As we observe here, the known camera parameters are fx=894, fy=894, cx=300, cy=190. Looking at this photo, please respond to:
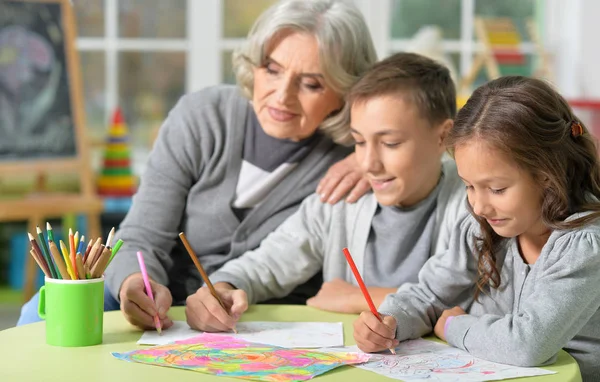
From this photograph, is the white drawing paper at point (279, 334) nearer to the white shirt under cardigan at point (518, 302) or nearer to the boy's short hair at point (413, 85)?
the white shirt under cardigan at point (518, 302)

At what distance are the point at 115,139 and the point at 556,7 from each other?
7.76 feet

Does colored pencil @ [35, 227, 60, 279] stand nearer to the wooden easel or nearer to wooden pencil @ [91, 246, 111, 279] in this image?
wooden pencil @ [91, 246, 111, 279]

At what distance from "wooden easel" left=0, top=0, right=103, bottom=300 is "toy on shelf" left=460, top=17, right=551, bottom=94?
1.87 meters

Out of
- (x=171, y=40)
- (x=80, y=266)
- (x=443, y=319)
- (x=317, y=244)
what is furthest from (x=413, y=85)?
(x=171, y=40)

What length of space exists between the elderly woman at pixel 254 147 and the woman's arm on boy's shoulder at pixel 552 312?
1.90ft

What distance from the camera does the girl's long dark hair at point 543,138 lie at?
1296 mm

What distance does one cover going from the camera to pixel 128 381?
3.66 feet

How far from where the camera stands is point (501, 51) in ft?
14.7

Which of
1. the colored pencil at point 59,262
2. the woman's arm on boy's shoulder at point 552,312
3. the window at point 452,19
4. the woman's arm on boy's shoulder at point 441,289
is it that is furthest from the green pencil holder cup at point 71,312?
the window at point 452,19

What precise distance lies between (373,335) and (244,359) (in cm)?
19

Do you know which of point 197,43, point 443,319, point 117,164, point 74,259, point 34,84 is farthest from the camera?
point 197,43

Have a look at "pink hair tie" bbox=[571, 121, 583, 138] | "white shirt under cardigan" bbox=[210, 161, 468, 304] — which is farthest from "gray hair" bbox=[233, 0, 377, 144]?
"pink hair tie" bbox=[571, 121, 583, 138]

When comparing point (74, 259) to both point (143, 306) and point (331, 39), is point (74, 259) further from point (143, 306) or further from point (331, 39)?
point (331, 39)

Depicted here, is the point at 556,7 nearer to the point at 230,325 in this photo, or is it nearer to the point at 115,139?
the point at 115,139
